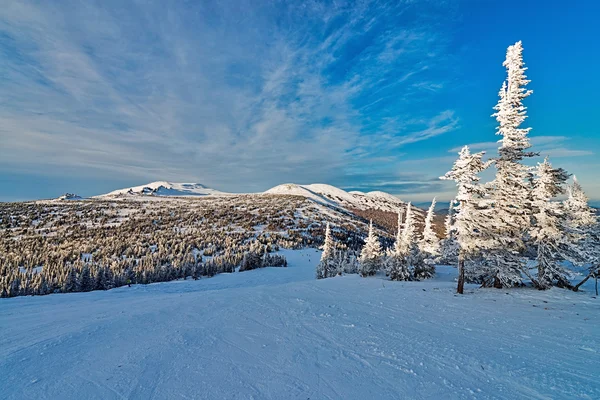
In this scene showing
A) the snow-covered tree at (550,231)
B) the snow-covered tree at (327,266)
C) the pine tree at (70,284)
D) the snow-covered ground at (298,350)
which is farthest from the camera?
the snow-covered tree at (327,266)

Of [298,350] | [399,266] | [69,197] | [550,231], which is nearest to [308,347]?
[298,350]

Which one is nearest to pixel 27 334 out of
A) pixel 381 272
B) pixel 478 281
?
pixel 478 281

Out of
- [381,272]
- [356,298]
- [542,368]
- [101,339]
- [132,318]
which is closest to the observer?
[542,368]

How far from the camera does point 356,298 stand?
12859 mm

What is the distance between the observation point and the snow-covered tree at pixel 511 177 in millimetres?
14586

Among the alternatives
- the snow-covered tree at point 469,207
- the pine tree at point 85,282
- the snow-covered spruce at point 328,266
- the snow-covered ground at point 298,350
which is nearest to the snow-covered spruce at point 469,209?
the snow-covered tree at point 469,207

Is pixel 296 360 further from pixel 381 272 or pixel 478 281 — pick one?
pixel 381 272

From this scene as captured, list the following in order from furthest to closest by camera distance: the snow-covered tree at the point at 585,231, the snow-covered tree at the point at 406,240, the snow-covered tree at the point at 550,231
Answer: the snow-covered tree at the point at 406,240 → the snow-covered tree at the point at 550,231 → the snow-covered tree at the point at 585,231

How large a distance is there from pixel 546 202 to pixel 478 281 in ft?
20.5

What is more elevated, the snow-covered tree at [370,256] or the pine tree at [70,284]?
the snow-covered tree at [370,256]

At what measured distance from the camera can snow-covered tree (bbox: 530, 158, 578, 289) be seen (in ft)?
45.6

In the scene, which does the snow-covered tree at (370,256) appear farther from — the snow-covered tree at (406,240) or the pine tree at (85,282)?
the pine tree at (85,282)

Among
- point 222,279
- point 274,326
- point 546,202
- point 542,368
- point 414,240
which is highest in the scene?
point 546,202

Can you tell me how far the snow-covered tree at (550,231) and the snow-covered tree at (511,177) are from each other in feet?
1.96
